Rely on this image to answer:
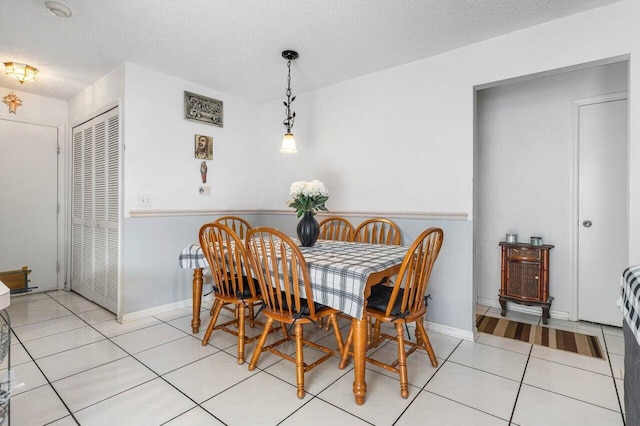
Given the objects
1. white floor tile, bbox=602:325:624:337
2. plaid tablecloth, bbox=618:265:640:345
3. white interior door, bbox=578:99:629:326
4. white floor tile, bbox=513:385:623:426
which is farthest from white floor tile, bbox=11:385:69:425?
white interior door, bbox=578:99:629:326

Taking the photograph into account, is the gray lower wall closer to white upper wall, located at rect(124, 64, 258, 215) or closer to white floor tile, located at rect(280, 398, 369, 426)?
white upper wall, located at rect(124, 64, 258, 215)

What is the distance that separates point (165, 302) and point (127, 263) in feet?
1.76

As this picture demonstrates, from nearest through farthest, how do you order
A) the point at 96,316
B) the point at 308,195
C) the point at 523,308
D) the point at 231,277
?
the point at 231,277 < the point at 308,195 < the point at 96,316 < the point at 523,308

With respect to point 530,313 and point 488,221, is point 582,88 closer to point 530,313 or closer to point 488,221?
point 488,221

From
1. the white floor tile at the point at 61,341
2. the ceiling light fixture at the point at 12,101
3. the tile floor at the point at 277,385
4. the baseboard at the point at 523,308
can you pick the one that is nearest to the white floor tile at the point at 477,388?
the tile floor at the point at 277,385

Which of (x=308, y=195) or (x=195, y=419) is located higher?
(x=308, y=195)

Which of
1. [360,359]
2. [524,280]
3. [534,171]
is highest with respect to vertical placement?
[534,171]

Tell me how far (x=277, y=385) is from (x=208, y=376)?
1.41ft

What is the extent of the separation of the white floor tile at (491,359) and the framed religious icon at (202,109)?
10.2ft

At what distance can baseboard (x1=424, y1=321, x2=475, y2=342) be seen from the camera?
2481mm

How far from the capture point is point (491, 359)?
7.02 feet

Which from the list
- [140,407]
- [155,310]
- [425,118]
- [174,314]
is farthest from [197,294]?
[425,118]

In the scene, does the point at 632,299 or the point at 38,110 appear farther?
the point at 38,110

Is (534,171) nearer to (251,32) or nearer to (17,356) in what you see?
(251,32)
